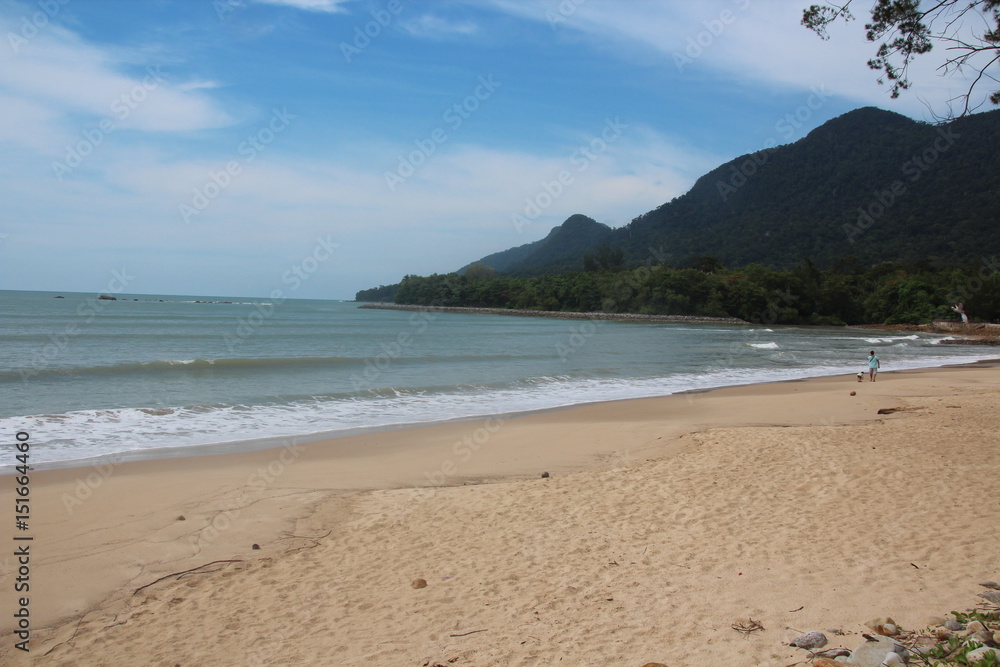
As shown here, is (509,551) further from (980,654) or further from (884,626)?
(980,654)

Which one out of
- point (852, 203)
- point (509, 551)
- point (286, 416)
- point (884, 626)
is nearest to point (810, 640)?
point (884, 626)

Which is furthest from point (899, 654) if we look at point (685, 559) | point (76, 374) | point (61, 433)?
point (76, 374)

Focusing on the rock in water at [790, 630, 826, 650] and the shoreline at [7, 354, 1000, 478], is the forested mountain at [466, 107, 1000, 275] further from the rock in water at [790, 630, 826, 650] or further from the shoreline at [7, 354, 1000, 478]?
the rock in water at [790, 630, 826, 650]

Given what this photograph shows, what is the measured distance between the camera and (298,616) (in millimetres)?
4094

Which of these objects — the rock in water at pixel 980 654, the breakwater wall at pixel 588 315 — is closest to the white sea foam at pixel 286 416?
the rock in water at pixel 980 654

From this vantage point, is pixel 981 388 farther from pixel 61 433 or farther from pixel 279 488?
pixel 61 433

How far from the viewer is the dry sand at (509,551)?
3.73 metres

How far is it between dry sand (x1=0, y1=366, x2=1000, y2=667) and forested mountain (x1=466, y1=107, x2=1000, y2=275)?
10319 cm

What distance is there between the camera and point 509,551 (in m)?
5.10

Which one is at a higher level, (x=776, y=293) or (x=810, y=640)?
(x=776, y=293)

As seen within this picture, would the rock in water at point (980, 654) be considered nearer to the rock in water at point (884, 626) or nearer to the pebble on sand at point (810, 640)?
the rock in water at point (884, 626)

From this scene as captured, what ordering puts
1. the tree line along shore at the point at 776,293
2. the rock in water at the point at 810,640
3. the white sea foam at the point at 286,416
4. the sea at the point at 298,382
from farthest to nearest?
the tree line along shore at the point at 776,293
the sea at the point at 298,382
the white sea foam at the point at 286,416
the rock in water at the point at 810,640

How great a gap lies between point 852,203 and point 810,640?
13946 cm

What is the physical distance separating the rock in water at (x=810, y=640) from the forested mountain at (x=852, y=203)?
106645 millimetres
